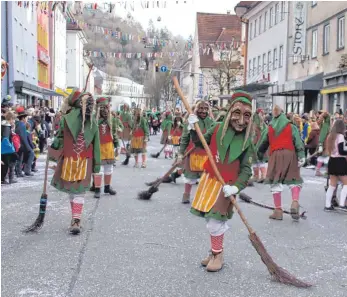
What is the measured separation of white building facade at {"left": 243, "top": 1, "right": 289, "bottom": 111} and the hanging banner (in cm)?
326

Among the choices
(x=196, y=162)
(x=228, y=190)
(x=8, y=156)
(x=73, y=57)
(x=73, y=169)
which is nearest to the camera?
(x=228, y=190)

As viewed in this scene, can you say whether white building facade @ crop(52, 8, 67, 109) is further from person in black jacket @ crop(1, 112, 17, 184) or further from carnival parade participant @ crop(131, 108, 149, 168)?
person in black jacket @ crop(1, 112, 17, 184)

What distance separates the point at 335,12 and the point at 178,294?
23.0 meters

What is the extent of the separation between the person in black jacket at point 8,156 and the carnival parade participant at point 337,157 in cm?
647

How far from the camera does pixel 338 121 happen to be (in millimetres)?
9242

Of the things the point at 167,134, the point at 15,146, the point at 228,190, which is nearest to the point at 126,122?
the point at 167,134

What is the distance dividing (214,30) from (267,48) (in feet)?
84.0

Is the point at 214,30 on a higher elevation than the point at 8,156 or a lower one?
higher

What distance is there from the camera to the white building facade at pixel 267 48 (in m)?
34.3

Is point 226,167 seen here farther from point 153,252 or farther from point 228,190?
point 153,252

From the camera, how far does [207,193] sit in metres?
5.73

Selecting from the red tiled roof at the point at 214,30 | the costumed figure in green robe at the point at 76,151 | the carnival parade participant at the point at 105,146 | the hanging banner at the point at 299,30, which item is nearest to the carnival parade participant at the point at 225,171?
the costumed figure in green robe at the point at 76,151

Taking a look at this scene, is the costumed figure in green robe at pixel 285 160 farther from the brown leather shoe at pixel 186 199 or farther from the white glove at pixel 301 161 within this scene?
the brown leather shoe at pixel 186 199

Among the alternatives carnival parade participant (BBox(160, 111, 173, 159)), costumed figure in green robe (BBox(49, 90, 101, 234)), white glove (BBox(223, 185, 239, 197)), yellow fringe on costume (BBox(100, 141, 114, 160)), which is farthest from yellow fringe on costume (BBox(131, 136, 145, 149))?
white glove (BBox(223, 185, 239, 197))
